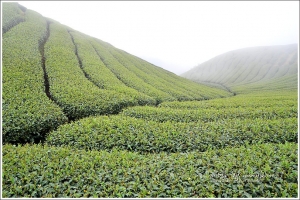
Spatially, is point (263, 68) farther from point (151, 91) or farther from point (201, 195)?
point (201, 195)

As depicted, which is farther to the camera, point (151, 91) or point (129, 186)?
point (151, 91)

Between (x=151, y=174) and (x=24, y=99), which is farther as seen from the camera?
(x=24, y=99)

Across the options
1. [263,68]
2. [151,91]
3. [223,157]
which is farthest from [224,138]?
[263,68]

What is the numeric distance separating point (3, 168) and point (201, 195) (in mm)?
7493

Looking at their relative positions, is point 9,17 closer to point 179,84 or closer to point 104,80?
point 104,80

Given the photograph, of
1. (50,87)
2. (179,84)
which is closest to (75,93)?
(50,87)

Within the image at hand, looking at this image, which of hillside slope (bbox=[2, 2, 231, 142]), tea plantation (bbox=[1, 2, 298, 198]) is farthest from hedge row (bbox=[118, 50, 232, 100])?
tea plantation (bbox=[1, 2, 298, 198])

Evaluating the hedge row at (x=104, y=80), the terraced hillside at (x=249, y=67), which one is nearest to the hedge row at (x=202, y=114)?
the hedge row at (x=104, y=80)

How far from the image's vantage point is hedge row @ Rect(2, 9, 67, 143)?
1233 centimetres

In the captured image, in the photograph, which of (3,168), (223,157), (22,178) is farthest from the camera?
(223,157)

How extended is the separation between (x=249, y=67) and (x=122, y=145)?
126 meters

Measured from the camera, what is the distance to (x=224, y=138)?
12.0 m

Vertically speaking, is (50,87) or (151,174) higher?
(50,87)

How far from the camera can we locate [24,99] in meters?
15.4
